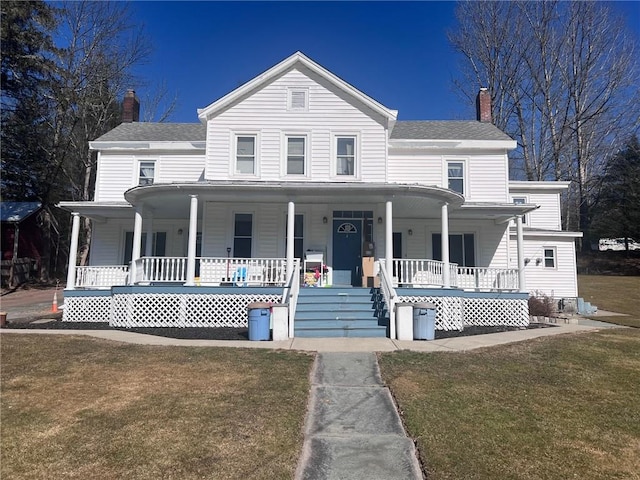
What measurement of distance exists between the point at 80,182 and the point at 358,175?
85.1ft

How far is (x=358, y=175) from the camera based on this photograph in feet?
48.0

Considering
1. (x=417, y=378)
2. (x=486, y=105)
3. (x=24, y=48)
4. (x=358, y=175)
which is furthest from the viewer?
(x=24, y=48)

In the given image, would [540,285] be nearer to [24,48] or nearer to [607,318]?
[607,318]

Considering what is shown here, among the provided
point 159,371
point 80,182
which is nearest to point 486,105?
point 159,371

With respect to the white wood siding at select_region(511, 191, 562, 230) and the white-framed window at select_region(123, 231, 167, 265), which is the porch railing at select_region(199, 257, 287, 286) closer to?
the white-framed window at select_region(123, 231, 167, 265)

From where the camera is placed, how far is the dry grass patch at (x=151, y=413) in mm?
3803

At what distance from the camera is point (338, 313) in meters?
→ 11.3

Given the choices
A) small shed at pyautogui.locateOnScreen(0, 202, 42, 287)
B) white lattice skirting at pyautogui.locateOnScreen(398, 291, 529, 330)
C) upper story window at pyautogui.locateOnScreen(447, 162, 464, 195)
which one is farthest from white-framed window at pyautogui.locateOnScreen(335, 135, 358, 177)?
small shed at pyautogui.locateOnScreen(0, 202, 42, 287)

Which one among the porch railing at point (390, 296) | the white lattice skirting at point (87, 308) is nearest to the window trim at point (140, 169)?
the white lattice skirting at point (87, 308)

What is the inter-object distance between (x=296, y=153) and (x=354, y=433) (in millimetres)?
11572

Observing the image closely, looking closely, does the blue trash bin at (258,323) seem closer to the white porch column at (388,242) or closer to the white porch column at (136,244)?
the white porch column at (388,242)

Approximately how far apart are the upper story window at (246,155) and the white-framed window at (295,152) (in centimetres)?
123

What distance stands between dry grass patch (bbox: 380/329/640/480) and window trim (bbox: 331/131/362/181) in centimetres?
787

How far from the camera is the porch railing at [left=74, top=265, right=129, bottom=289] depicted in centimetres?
1394
